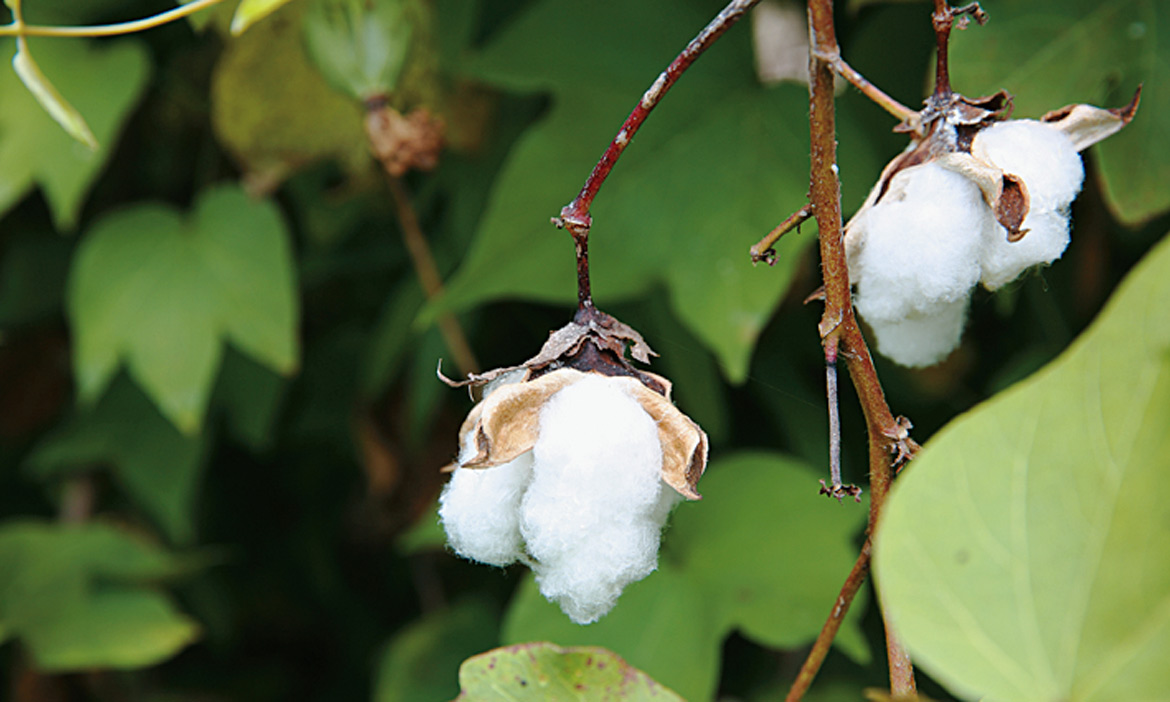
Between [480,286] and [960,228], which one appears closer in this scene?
[960,228]

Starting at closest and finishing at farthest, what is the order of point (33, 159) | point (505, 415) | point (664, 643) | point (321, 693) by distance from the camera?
point (505, 415) → point (664, 643) → point (33, 159) → point (321, 693)

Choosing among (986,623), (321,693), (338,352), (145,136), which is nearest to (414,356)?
(338,352)

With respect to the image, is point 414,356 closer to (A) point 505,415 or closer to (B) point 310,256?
(B) point 310,256

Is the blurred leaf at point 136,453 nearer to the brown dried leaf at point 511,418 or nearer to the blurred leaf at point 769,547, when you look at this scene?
the blurred leaf at point 769,547

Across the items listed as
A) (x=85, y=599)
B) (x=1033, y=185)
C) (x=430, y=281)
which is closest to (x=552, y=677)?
(x=1033, y=185)

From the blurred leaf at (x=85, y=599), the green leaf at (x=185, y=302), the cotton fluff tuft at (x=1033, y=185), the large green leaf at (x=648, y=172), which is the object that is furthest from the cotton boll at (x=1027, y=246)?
the blurred leaf at (x=85, y=599)

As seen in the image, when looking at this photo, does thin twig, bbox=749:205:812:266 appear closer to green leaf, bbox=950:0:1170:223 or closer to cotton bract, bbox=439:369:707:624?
cotton bract, bbox=439:369:707:624

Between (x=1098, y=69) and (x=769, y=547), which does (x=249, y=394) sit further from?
(x=1098, y=69)
